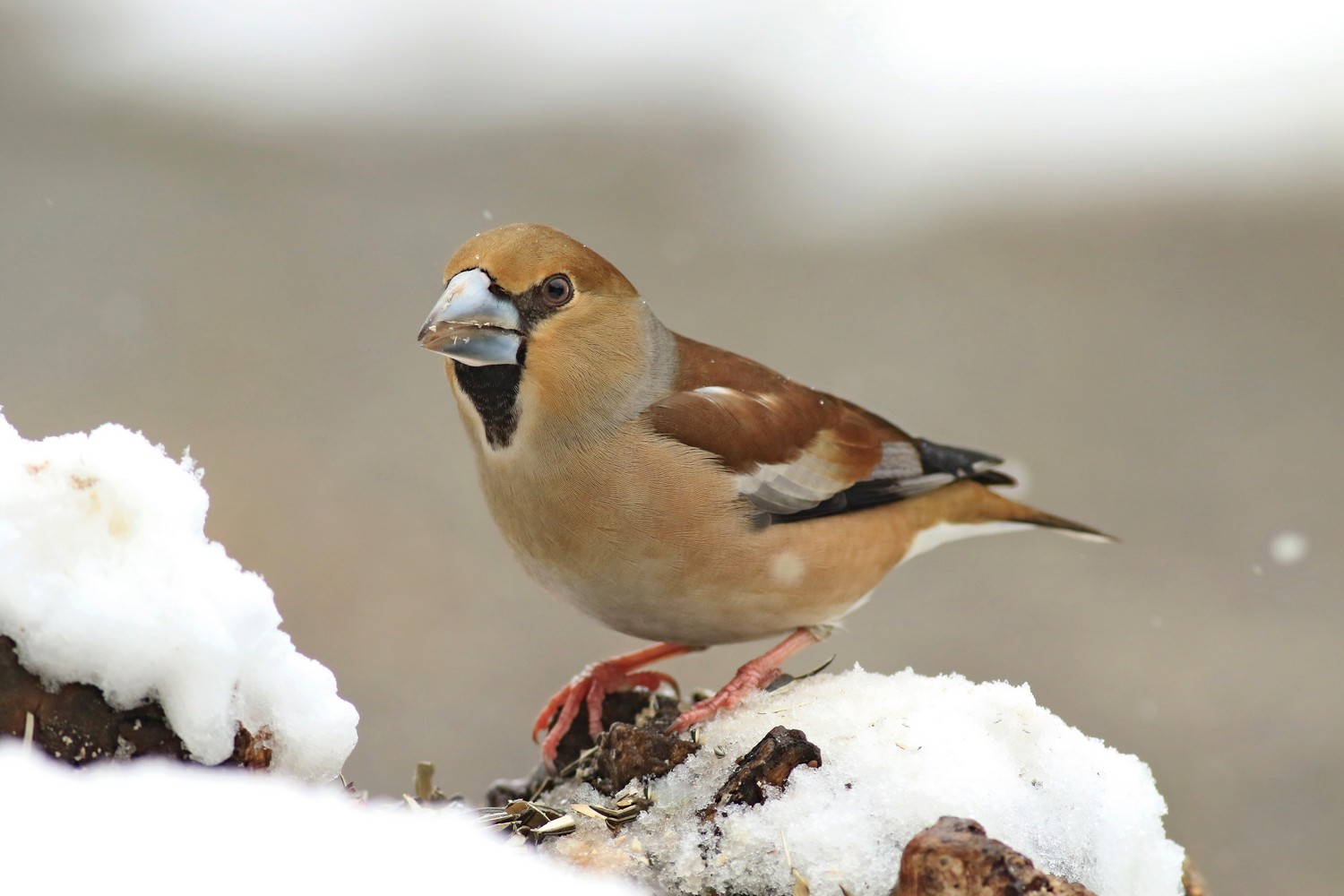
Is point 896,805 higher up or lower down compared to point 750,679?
lower down

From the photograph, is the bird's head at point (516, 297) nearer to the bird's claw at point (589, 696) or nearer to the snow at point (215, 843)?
the bird's claw at point (589, 696)

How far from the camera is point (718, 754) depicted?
2316 millimetres

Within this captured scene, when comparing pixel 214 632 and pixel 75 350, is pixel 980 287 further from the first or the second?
pixel 214 632

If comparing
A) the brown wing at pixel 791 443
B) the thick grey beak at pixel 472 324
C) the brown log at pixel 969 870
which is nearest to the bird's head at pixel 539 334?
the thick grey beak at pixel 472 324

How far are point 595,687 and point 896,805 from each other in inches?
49.2

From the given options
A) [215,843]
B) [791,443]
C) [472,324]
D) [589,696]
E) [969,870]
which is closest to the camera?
[215,843]

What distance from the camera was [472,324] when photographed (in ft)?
8.96

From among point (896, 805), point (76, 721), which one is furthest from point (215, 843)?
point (896, 805)

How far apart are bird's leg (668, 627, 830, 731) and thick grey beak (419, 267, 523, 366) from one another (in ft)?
3.07

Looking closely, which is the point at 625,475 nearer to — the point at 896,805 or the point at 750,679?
the point at 750,679

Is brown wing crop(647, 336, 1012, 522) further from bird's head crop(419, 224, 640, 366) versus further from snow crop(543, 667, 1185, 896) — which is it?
snow crop(543, 667, 1185, 896)

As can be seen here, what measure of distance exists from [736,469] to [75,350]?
7.47m

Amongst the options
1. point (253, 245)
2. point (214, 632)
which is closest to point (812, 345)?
point (253, 245)

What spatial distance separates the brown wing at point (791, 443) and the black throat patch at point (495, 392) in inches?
14.7
